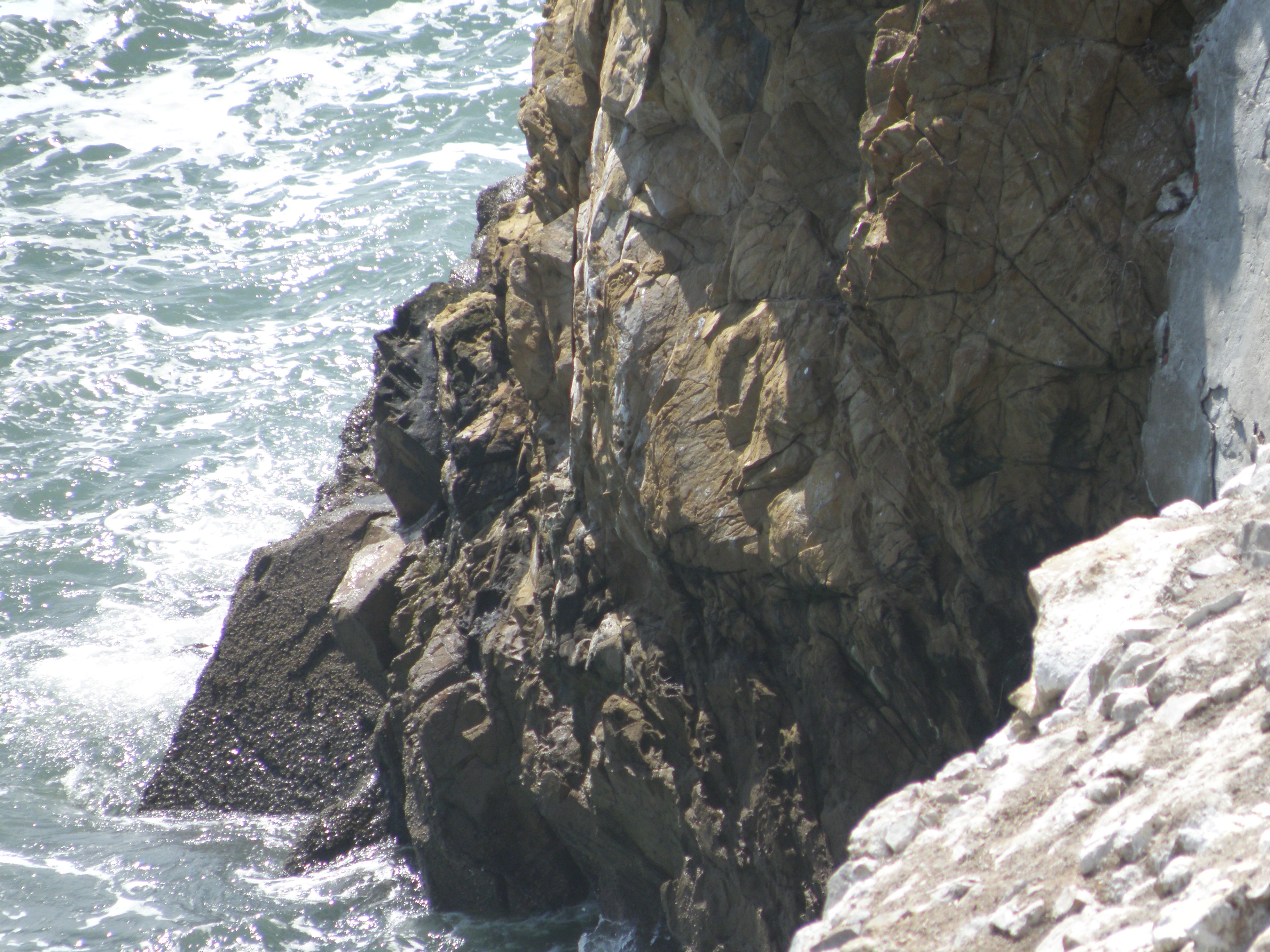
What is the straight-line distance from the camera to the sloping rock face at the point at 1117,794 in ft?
7.16

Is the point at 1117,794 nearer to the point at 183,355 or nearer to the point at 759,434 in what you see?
the point at 759,434

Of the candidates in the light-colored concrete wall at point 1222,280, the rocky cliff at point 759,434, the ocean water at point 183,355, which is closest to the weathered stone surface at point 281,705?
the ocean water at point 183,355

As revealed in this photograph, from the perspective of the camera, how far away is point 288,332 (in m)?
16.4

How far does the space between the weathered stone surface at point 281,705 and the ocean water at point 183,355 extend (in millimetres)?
354

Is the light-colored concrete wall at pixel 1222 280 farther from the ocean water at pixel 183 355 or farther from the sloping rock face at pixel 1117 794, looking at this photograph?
the ocean water at pixel 183 355

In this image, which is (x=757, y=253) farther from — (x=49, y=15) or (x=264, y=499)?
(x=49, y=15)

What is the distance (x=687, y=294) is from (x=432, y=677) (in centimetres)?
370

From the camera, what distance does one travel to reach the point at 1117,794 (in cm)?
253

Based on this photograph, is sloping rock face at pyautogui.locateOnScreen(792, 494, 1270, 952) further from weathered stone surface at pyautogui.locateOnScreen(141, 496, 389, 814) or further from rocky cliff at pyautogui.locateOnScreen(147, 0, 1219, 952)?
weathered stone surface at pyautogui.locateOnScreen(141, 496, 389, 814)

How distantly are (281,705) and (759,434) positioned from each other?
6.34m

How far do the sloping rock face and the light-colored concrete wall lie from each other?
1.99 feet

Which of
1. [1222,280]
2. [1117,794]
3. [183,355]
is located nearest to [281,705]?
[183,355]

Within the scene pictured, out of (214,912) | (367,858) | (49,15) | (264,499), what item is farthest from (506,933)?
(49,15)

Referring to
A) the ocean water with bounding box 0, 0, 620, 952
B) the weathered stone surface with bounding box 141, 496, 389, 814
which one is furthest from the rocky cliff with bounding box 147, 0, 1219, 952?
the ocean water with bounding box 0, 0, 620, 952
